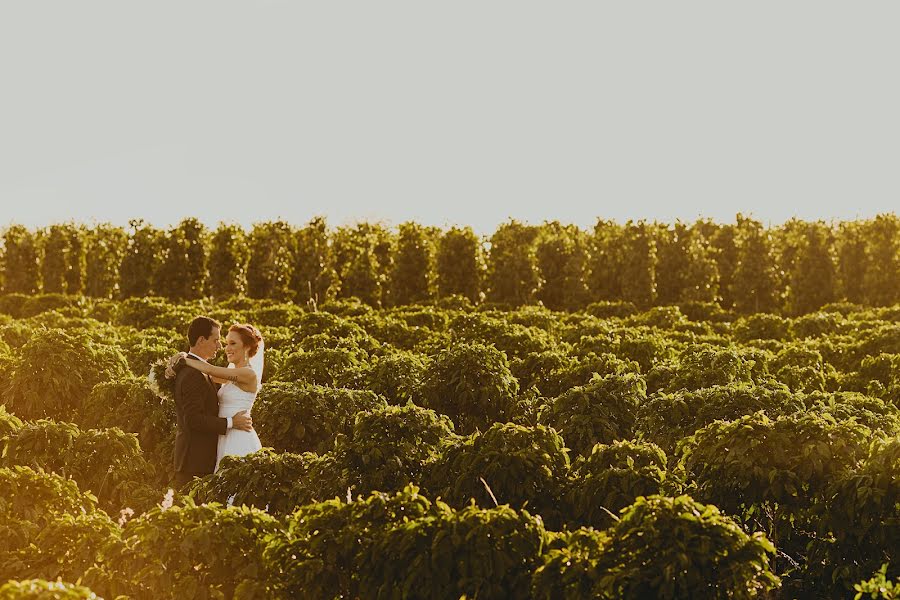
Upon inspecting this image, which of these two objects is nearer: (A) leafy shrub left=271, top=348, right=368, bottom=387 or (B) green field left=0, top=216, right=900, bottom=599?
(B) green field left=0, top=216, right=900, bottom=599

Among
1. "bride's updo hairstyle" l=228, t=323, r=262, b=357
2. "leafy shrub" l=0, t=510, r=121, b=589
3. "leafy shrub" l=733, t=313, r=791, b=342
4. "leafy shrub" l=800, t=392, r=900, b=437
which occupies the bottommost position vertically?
"leafy shrub" l=0, t=510, r=121, b=589

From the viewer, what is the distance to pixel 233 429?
9820 millimetres

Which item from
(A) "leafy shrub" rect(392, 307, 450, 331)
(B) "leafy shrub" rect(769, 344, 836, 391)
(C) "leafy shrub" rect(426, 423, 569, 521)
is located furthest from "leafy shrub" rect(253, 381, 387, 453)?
(A) "leafy shrub" rect(392, 307, 450, 331)

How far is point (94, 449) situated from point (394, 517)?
214 inches

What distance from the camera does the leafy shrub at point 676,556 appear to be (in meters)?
5.97

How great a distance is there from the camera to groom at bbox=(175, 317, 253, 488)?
9445 millimetres

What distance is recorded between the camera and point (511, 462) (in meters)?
8.25

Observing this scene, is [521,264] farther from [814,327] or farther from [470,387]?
[470,387]

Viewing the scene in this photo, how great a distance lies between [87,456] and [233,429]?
1.99 metres

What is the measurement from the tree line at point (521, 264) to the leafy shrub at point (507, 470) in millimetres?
35470

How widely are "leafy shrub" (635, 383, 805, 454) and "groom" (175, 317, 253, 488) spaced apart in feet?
14.6

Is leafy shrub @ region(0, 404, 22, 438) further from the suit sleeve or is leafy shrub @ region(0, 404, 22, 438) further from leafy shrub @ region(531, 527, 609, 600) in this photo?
leafy shrub @ region(531, 527, 609, 600)

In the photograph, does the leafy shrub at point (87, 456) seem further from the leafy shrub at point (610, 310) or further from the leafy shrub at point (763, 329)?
the leafy shrub at point (610, 310)

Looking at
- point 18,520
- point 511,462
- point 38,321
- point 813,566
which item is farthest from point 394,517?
point 38,321
